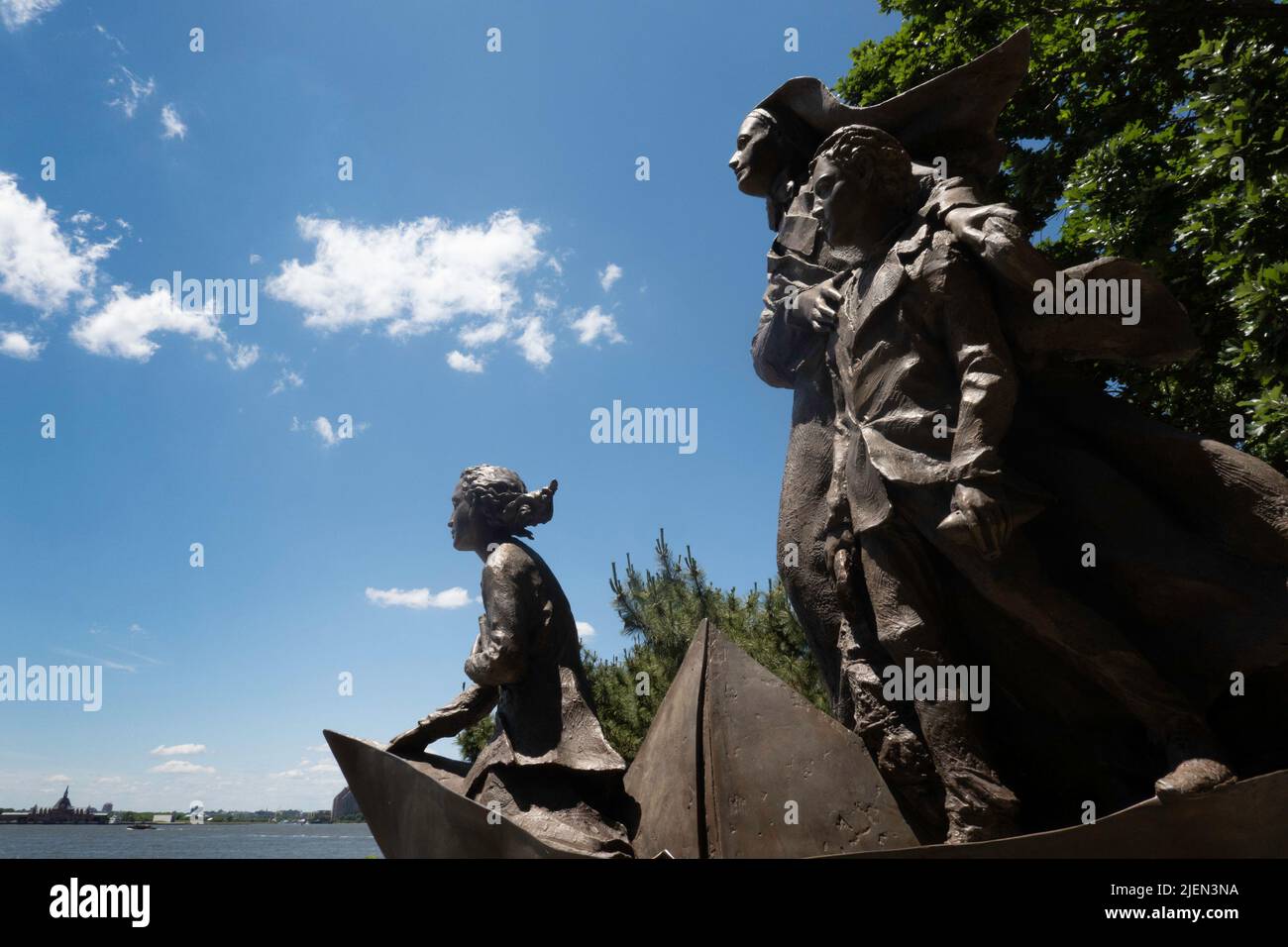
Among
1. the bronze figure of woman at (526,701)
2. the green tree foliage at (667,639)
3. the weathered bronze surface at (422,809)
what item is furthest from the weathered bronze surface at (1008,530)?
the green tree foliage at (667,639)

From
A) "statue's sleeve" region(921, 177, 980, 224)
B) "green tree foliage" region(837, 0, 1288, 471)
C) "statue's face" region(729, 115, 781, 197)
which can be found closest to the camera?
"statue's sleeve" region(921, 177, 980, 224)

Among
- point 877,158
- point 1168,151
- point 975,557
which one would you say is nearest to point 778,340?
point 877,158

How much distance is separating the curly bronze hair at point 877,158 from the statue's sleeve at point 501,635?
2526 millimetres

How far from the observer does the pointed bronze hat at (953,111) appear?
457cm

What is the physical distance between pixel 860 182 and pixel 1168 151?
4.72 metres

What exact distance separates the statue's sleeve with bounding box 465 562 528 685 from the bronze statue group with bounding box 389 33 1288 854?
0.01m

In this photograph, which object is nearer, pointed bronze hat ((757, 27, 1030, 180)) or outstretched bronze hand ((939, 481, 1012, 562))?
outstretched bronze hand ((939, 481, 1012, 562))

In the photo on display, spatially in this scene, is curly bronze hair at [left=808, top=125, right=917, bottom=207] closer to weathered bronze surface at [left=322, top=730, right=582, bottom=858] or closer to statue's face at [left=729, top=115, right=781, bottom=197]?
statue's face at [left=729, top=115, right=781, bottom=197]

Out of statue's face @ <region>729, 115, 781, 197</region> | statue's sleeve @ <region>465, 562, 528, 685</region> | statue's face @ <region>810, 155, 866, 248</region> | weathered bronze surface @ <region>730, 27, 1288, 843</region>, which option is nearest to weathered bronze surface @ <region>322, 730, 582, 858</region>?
statue's sleeve @ <region>465, 562, 528, 685</region>

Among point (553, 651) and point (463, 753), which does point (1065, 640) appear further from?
point (463, 753)

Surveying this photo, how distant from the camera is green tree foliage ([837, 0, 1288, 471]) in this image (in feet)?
19.6

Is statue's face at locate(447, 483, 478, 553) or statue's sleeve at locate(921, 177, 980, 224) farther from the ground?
statue's sleeve at locate(921, 177, 980, 224)
